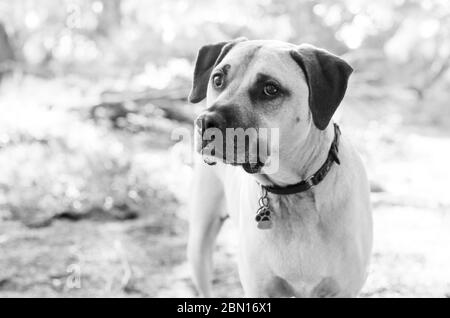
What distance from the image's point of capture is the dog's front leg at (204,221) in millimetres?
3021

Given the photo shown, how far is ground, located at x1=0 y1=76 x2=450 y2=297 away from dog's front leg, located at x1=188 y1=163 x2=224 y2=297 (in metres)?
0.50

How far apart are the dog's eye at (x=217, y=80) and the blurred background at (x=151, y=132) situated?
1.72m

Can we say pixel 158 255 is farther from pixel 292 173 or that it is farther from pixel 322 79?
pixel 322 79

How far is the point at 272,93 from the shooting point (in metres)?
2.14

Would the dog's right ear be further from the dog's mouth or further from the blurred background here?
the blurred background

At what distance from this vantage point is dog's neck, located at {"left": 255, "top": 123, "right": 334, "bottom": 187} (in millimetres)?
2273

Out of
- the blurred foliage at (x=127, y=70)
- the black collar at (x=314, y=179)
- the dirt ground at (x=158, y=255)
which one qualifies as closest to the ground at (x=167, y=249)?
the dirt ground at (x=158, y=255)

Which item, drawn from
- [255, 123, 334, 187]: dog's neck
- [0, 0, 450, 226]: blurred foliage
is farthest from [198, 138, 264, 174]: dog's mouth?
[0, 0, 450, 226]: blurred foliage

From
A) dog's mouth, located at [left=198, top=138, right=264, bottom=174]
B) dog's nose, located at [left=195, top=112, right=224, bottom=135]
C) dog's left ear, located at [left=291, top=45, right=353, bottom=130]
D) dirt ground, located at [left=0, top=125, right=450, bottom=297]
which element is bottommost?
dirt ground, located at [left=0, top=125, right=450, bottom=297]

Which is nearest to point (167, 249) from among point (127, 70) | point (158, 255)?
point (158, 255)

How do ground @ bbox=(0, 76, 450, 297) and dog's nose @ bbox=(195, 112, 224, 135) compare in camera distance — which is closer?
dog's nose @ bbox=(195, 112, 224, 135)

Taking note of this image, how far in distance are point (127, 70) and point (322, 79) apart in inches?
206

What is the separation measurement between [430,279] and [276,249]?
5.23ft
